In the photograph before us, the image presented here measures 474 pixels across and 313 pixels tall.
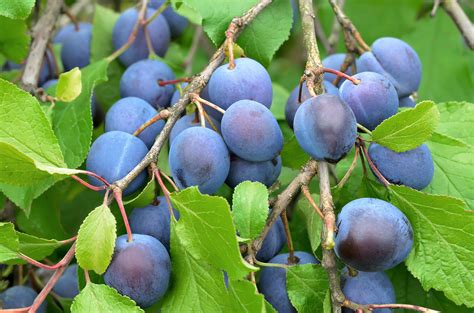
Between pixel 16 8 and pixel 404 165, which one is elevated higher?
pixel 16 8

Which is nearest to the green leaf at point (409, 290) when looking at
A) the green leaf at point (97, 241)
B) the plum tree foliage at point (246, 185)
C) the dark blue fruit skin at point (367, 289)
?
the plum tree foliage at point (246, 185)

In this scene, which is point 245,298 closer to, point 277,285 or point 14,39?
point 277,285

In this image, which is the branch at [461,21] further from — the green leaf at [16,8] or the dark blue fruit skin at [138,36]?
the green leaf at [16,8]

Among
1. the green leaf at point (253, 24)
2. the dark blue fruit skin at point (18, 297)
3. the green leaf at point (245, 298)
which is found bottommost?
the dark blue fruit skin at point (18, 297)

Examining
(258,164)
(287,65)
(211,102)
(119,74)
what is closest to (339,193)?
(258,164)

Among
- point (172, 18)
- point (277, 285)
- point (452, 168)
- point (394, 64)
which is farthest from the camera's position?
point (172, 18)

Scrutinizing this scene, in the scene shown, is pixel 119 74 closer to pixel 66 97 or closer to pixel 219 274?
pixel 66 97

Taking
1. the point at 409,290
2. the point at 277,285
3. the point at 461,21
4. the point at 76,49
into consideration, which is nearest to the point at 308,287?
the point at 277,285
